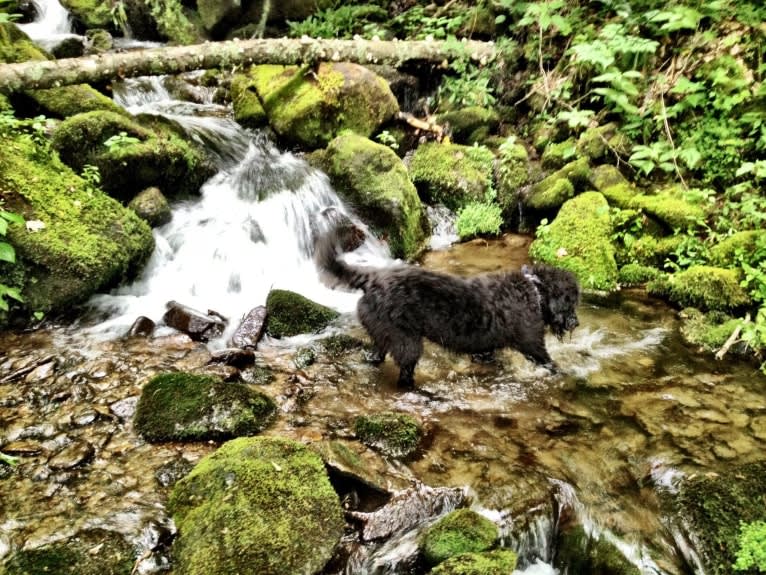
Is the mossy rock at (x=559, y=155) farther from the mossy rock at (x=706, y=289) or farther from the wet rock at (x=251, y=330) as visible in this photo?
the wet rock at (x=251, y=330)

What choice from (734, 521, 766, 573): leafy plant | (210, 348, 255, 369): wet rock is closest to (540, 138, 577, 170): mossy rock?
(210, 348, 255, 369): wet rock

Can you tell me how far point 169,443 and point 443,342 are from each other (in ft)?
8.21

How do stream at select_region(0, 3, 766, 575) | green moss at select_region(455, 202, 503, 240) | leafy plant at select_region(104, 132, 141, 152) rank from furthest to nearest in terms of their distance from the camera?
green moss at select_region(455, 202, 503, 240) → leafy plant at select_region(104, 132, 141, 152) → stream at select_region(0, 3, 766, 575)

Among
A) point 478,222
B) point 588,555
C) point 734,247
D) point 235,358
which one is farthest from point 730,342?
point 235,358

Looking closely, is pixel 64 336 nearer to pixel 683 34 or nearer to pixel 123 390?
pixel 123 390

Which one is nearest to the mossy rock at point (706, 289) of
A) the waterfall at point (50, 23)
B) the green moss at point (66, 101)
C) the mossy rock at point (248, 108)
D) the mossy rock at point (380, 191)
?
the mossy rock at point (380, 191)

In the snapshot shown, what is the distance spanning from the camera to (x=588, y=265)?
281 inches

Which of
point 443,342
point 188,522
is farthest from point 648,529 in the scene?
point 188,522

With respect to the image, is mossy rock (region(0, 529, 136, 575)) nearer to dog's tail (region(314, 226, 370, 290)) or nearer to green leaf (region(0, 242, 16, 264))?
dog's tail (region(314, 226, 370, 290))

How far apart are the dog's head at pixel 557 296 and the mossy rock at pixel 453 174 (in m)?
4.11

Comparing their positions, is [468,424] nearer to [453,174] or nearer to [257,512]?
[257,512]

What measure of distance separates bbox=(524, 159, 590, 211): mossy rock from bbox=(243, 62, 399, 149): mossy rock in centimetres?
337

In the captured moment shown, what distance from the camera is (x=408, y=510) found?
11.0 ft

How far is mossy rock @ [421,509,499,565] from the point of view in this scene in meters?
2.88
